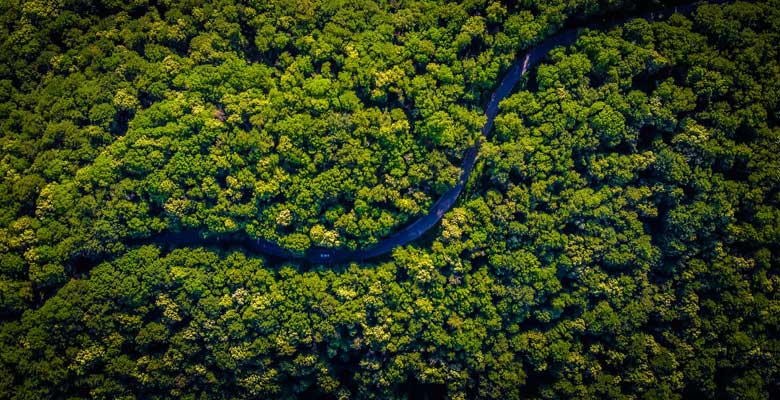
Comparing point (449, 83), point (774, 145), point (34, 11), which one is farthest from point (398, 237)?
point (34, 11)

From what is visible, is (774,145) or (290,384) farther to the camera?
(290,384)

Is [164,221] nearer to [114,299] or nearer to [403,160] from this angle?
[114,299]

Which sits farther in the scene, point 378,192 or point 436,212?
point 436,212

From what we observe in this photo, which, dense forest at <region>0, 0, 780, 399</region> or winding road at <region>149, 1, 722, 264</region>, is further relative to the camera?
winding road at <region>149, 1, 722, 264</region>

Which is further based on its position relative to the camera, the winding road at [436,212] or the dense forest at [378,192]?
the winding road at [436,212]
